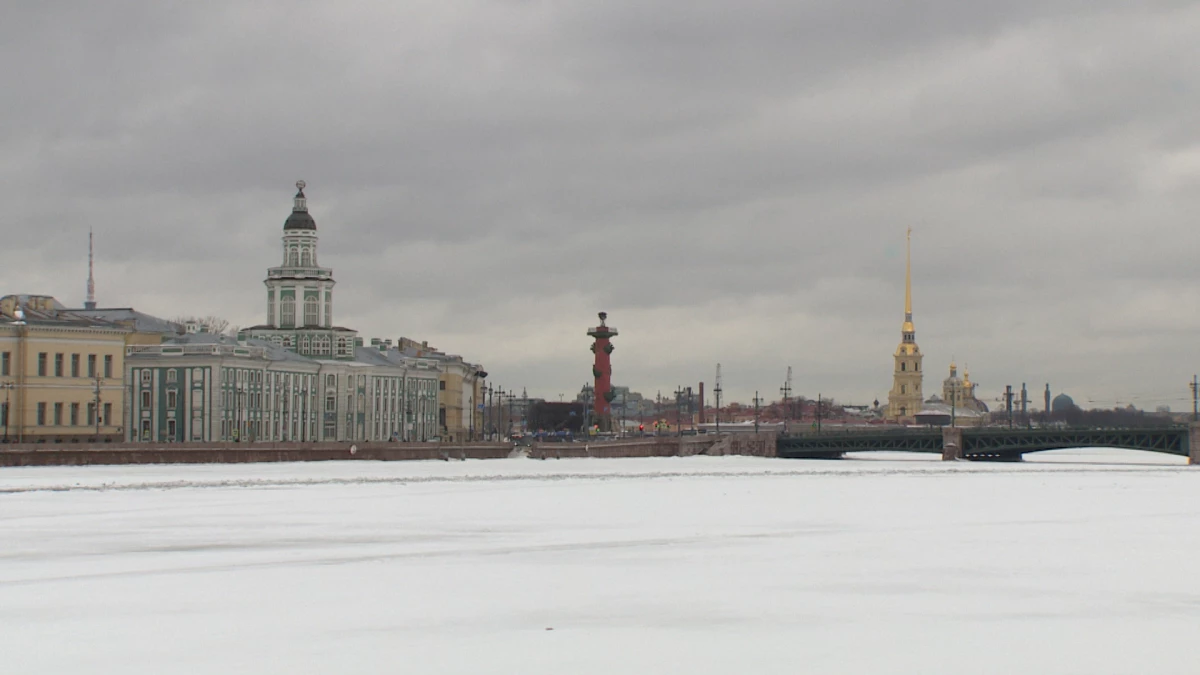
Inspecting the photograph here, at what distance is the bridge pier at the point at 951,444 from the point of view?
335ft

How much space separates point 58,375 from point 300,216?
36.3 metres

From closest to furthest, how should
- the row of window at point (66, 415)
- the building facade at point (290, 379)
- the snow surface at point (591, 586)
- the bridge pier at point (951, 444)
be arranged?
the snow surface at point (591, 586) < the row of window at point (66, 415) < the building facade at point (290, 379) < the bridge pier at point (951, 444)

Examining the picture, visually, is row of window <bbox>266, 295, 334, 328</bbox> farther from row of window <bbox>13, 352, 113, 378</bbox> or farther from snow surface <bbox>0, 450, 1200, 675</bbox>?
snow surface <bbox>0, 450, 1200, 675</bbox>

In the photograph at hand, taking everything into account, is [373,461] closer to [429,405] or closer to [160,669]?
[429,405]

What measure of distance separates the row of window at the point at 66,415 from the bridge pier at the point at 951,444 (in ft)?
175

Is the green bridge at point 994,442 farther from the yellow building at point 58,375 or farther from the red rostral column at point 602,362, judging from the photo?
the yellow building at point 58,375

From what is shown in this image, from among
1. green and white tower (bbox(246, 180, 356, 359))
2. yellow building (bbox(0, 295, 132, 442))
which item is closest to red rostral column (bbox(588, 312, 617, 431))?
green and white tower (bbox(246, 180, 356, 359))

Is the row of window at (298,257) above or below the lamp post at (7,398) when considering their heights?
above

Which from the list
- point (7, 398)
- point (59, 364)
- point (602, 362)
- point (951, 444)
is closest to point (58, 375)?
point (59, 364)

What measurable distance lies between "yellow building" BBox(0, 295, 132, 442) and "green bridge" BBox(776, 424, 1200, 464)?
45.7m

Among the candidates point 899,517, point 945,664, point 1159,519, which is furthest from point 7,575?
point 1159,519

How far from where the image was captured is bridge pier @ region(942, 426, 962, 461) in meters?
102

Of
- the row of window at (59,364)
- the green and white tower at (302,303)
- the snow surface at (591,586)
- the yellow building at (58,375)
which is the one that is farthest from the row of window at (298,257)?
the snow surface at (591,586)

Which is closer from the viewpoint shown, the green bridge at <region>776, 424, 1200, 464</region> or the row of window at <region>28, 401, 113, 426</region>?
the row of window at <region>28, 401, 113, 426</region>
